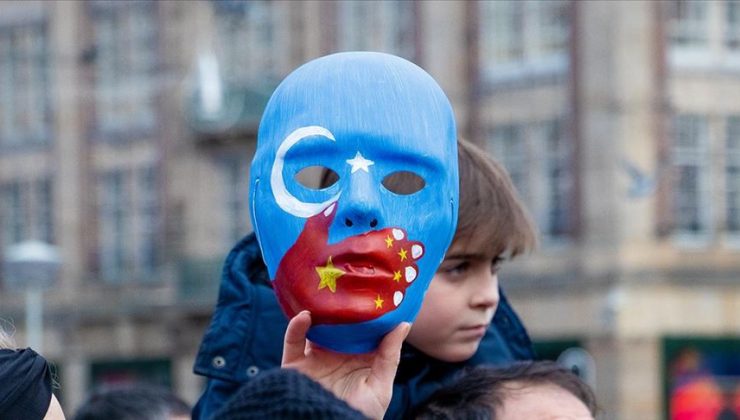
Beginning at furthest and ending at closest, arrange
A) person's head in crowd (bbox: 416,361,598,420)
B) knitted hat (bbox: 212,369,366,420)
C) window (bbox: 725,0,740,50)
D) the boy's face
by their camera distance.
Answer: window (bbox: 725,0,740,50) → the boy's face → person's head in crowd (bbox: 416,361,598,420) → knitted hat (bbox: 212,369,366,420)

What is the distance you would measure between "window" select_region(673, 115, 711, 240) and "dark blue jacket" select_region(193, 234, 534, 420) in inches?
858

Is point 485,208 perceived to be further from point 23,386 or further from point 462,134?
point 462,134

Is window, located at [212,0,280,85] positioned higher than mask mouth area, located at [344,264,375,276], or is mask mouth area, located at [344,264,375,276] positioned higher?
mask mouth area, located at [344,264,375,276]

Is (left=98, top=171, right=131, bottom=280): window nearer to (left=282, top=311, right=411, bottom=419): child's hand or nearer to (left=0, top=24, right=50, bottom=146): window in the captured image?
(left=0, top=24, right=50, bottom=146): window

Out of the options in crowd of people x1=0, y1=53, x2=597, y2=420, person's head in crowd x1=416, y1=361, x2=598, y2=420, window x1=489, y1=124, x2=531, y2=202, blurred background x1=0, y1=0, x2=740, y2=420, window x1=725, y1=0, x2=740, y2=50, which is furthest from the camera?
window x1=489, y1=124, x2=531, y2=202

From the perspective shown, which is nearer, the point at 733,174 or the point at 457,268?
the point at 457,268

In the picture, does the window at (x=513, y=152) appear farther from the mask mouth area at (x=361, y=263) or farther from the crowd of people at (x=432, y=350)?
the mask mouth area at (x=361, y=263)

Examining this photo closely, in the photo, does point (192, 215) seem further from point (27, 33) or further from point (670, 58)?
point (670, 58)

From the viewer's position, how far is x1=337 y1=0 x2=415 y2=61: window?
2727cm

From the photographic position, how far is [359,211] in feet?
8.29

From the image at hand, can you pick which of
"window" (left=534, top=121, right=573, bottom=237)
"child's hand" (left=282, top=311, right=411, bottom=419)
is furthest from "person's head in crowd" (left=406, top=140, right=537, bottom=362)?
"window" (left=534, top=121, right=573, bottom=237)

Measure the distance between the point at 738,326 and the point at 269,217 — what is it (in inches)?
895

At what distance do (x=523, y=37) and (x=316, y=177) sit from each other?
2341 centimetres

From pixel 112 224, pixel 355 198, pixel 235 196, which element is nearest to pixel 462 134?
pixel 235 196
